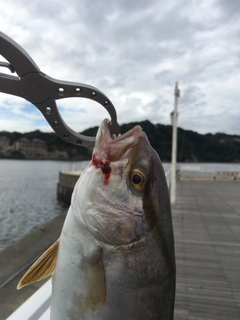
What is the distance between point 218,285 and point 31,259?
512cm

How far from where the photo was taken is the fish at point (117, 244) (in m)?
1.32

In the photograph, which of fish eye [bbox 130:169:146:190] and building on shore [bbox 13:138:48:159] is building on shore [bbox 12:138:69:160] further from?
fish eye [bbox 130:169:146:190]

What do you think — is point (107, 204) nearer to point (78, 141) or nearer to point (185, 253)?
point (78, 141)

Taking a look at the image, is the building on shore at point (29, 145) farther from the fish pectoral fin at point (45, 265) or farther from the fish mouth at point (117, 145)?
the fish mouth at point (117, 145)

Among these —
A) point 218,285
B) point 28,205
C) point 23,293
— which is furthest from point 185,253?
point 28,205

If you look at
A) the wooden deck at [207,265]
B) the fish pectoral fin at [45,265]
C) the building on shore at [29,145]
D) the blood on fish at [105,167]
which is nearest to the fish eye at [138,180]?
the blood on fish at [105,167]

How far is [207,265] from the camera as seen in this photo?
5984 millimetres

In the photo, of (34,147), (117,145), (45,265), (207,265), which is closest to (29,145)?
(34,147)

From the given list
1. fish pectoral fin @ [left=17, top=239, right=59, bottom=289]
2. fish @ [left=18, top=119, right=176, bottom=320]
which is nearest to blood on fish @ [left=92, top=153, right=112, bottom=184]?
fish @ [left=18, top=119, right=176, bottom=320]

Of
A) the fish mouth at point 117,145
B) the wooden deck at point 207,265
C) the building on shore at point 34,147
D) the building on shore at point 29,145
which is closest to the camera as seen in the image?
the fish mouth at point 117,145

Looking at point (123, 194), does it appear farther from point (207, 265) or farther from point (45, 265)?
point (207, 265)

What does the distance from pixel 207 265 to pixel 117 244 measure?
518cm

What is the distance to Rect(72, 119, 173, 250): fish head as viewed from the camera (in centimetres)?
137

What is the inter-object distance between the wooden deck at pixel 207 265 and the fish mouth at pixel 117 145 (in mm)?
3564
